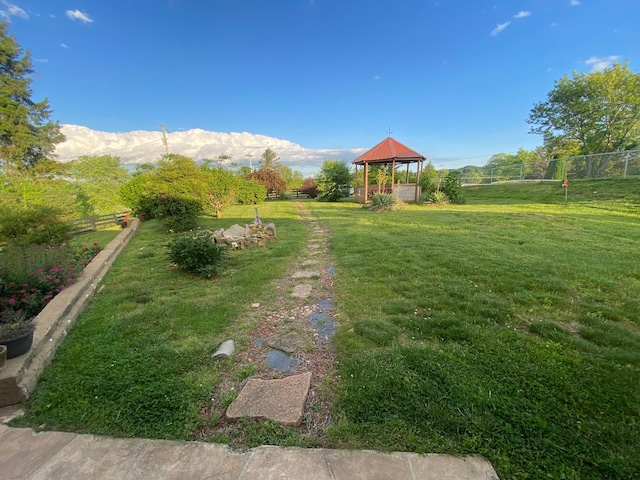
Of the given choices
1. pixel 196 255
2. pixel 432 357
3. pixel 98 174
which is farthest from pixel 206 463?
pixel 98 174

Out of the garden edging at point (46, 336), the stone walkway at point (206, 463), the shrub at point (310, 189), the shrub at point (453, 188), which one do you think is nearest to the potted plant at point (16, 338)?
the garden edging at point (46, 336)

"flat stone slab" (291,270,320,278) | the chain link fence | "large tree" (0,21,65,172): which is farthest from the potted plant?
"large tree" (0,21,65,172)

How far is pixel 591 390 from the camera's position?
1.74 metres

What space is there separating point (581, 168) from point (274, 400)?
76.8 feet

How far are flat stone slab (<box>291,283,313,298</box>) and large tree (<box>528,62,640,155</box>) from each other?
3018 centimetres

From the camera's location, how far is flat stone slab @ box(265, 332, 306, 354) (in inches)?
98.4

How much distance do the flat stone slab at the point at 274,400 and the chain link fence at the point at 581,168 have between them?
19.9 m

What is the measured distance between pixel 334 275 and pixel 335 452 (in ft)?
9.84

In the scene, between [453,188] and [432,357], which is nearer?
[432,357]

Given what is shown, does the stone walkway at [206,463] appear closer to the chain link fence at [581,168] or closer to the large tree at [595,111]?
the chain link fence at [581,168]

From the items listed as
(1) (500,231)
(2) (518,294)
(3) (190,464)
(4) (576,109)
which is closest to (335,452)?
(3) (190,464)

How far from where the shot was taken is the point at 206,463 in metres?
1.40

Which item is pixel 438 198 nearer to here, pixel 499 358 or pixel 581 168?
pixel 581 168

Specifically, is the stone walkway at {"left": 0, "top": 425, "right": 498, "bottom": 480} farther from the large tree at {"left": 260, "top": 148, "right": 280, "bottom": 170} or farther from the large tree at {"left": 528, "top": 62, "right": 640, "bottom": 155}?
the large tree at {"left": 260, "top": 148, "right": 280, "bottom": 170}
